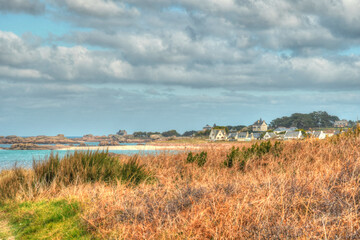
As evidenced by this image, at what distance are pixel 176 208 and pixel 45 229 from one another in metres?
3.39

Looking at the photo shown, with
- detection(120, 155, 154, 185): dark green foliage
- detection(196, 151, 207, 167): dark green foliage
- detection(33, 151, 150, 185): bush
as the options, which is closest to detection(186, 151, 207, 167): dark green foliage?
detection(196, 151, 207, 167): dark green foliage

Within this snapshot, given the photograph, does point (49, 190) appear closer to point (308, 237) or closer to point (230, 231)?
point (230, 231)

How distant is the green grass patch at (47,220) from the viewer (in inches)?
280

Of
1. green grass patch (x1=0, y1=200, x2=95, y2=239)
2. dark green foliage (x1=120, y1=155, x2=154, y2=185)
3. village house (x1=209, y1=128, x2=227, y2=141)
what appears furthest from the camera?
village house (x1=209, y1=128, x2=227, y2=141)

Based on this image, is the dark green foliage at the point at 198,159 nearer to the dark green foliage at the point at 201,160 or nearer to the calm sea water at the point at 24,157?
the dark green foliage at the point at 201,160

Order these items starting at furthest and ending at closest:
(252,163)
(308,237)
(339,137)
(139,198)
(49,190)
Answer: (339,137), (252,163), (49,190), (139,198), (308,237)

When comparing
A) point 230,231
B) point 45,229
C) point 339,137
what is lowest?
point 45,229

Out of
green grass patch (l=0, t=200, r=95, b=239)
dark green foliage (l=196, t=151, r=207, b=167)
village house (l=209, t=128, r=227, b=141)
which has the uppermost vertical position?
village house (l=209, t=128, r=227, b=141)

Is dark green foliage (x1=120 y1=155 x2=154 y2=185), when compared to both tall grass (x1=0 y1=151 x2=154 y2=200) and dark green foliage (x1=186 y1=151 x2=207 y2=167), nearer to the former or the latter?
tall grass (x1=0 y1=151 x2=154 y2=200)

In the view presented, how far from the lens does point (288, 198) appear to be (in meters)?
6.57

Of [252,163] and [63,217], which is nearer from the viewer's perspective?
[63,217]

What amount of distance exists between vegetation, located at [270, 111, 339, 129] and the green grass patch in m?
126

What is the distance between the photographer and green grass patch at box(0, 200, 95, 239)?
7121 millimetres

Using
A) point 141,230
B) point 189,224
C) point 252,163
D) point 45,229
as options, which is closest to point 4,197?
point 45,229
